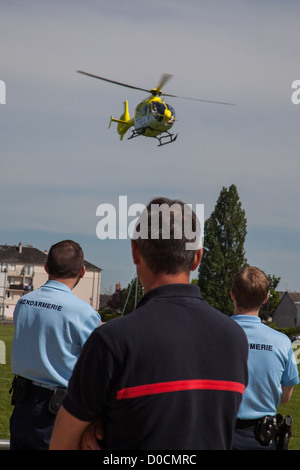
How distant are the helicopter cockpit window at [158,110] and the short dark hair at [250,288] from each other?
120 feet

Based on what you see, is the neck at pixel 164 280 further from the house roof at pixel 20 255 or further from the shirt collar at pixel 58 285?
the house roof at pixel 20 255

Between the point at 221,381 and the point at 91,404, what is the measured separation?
0.62 metres

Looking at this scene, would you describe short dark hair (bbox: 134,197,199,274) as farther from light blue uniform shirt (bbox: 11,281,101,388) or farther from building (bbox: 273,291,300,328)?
building (bbox: 273,291,300,328)

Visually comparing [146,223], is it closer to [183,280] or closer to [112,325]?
[183,280]

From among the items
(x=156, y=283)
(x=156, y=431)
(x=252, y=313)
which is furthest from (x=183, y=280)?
(x=252, y=313)

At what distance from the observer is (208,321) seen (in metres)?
3.13

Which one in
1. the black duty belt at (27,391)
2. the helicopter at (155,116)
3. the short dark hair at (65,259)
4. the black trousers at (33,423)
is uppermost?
the helicopter at (155,116)

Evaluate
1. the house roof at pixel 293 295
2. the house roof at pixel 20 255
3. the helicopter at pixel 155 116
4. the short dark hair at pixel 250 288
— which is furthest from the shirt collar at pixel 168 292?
the house roof at pixel 20 255

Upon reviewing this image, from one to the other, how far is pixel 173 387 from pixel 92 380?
363mm

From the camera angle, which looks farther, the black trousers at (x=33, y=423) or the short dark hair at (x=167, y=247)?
the black trousers at (x=33, y=423)

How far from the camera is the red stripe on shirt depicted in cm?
289

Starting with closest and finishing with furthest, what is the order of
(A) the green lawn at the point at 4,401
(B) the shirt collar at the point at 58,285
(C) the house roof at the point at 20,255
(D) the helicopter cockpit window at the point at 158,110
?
(B) the shirt collar at the point at 58,285 < (A) the green lawn at the point at 4,401 < (D) the helicopter cockpit window at the point at 158,110 < (C) the house roof at the point at 20,255

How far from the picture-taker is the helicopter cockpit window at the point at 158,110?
4152 centimetres

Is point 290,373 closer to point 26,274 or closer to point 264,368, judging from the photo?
point 264,368
